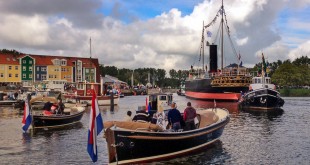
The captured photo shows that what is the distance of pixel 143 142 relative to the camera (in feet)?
53.1

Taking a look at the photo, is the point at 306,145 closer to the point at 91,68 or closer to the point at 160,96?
the point at 160,96

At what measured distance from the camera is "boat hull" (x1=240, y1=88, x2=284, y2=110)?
51.5 metres

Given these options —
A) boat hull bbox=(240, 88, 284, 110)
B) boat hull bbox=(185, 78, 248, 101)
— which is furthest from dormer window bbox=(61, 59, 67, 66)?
boat hull bbox=(240, 88, 284, 110)

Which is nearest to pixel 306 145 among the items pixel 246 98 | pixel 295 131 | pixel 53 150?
pixel 295 131

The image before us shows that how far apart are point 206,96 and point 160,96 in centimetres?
4452

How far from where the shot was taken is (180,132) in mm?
17516

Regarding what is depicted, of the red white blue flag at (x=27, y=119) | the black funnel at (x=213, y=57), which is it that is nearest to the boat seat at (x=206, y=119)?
the red white blue flag at (x=27, y=119)

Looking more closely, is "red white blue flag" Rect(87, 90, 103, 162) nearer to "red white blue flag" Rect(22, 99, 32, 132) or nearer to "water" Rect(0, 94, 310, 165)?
"water" Rect(0, 94, 310, 165)

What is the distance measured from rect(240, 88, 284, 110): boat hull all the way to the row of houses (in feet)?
196

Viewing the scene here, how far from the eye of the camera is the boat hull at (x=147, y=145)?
15523 millimetres

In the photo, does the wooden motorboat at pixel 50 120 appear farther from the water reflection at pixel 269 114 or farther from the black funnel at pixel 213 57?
the black funnel at pixel 213 57

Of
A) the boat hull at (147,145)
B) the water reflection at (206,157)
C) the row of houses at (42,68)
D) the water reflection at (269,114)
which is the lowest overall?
the water reflection at (206,157)

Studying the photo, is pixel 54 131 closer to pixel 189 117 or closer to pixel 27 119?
pixel 27 119

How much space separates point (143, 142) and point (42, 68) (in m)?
102
